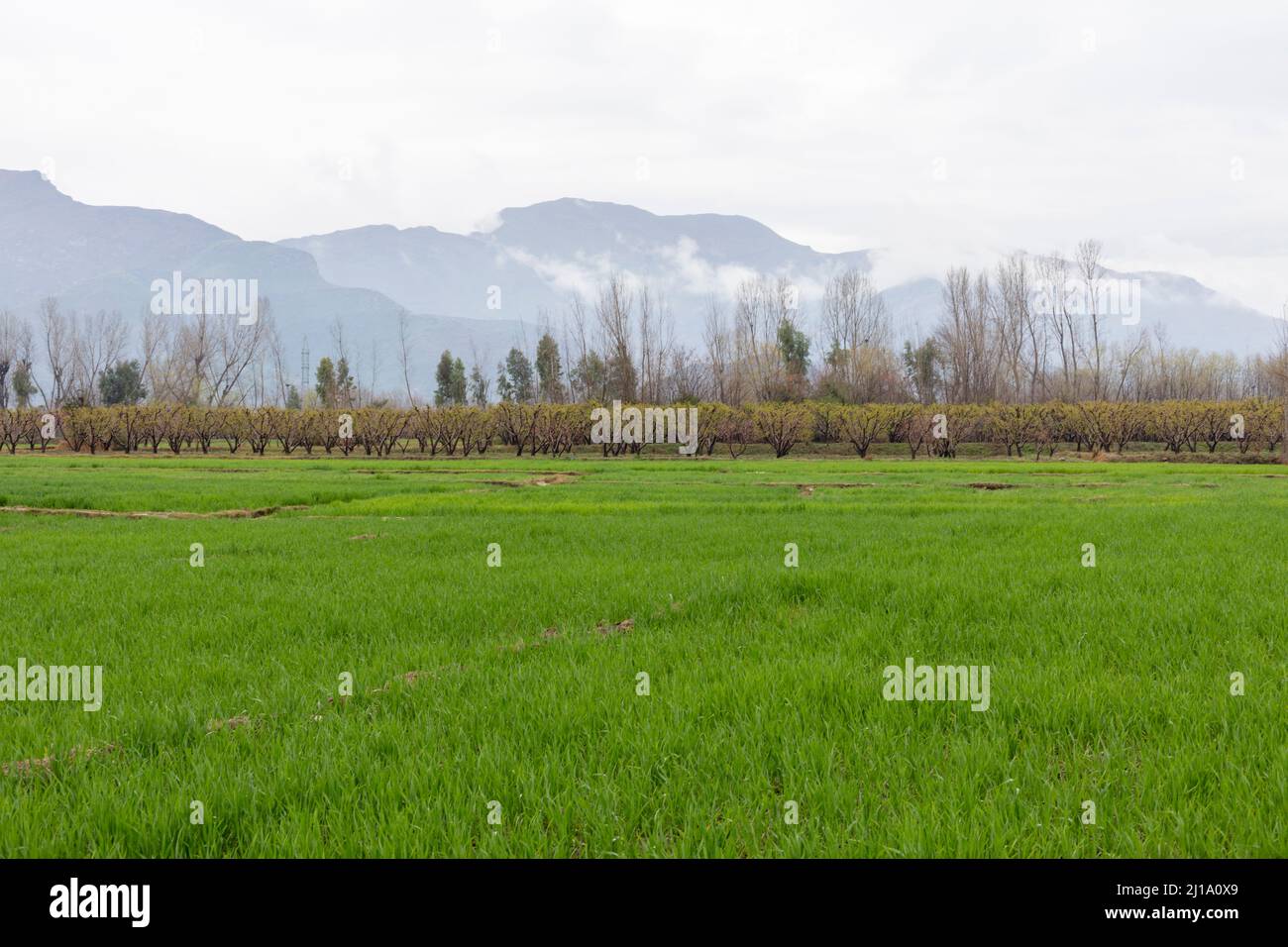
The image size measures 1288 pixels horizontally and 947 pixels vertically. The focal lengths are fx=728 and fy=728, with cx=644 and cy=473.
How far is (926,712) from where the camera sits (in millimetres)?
3213

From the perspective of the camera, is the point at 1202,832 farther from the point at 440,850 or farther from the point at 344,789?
the point at 344,789

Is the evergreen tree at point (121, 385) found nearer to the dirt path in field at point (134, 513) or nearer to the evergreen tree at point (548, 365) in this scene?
the evergreen tree at point (548, 365)

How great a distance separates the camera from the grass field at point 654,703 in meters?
2.35

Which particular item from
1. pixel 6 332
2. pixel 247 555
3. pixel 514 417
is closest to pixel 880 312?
pixel 514 417

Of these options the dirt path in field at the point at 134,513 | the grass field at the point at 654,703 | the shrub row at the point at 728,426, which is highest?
the shrub row at the point at 728,426

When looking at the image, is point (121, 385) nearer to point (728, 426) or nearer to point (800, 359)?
point (728, 426)

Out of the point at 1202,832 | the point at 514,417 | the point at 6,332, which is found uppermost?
the point at 6,332

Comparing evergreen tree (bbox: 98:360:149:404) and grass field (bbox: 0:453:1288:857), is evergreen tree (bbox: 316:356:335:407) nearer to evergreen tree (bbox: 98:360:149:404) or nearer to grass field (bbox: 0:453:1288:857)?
evergreen tree (bbox: 98:360:149:404)

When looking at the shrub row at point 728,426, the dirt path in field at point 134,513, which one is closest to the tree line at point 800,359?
the shrub row at point 728,426

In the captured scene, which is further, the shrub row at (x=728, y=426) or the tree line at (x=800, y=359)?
the tree line at (x=800, y=359)

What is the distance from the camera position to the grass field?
235cm

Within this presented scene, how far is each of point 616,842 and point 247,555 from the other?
7229 mm

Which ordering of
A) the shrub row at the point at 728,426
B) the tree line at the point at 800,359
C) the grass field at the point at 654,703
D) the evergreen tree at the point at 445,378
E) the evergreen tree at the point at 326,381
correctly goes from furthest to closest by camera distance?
the evergreen tree at the point at 445,378
the evergreen tree at the point at 326,381
the tree line at the point at 800,359
the shrub row at the point at 728,426
the grass field at the point at 654,703

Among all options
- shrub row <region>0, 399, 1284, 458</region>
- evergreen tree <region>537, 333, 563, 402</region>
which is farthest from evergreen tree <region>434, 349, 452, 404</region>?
shrub row <region>0, 399, 1284, 458</region>
